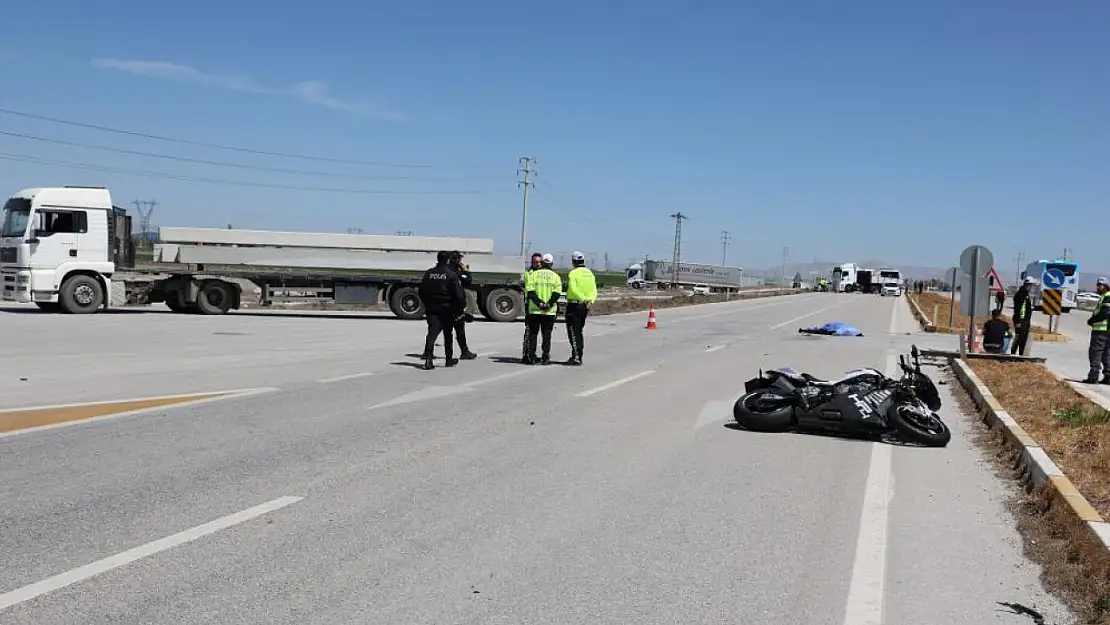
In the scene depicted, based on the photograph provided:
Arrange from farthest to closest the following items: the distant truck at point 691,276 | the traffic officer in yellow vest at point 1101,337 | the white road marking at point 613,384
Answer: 1. the distant truck at point 691,276
2. the traffic officer in yellow vest at point 1101,337
3. the white road marking at point 613,384

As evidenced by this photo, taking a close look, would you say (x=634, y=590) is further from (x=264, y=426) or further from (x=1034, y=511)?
(x=264, y=426)

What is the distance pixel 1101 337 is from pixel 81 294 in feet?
80.7

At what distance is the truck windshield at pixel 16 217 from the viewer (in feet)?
89.1

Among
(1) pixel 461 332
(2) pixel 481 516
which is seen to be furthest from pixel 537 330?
(2) pixel 481 516

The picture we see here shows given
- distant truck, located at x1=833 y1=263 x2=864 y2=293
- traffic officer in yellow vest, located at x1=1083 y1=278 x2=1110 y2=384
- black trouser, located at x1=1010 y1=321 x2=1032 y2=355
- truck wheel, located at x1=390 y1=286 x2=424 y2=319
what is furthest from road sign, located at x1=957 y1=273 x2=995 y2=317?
distant truck, located at x1=833 y1=263 x2=864 y2=293

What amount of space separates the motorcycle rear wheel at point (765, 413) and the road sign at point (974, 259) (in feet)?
33.1

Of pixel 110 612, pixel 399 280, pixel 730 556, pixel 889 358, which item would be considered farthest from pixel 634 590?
pixel 399 280

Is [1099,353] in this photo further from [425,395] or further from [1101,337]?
[425,395]

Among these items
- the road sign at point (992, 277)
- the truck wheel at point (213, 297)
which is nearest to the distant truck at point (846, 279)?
the road sign at point (992, 277)

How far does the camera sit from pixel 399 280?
3188 cm

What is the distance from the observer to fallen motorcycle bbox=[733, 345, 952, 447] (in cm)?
975

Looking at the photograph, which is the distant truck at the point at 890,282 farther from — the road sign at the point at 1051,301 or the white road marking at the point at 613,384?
the white road marking at the point at 613,384

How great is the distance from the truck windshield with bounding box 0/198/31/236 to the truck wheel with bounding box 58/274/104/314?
176 cm

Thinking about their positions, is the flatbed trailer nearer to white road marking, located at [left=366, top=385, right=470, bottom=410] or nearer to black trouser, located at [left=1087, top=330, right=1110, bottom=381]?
black trouser, located at [left=1087, top=330, right=1110, bottom=381]
